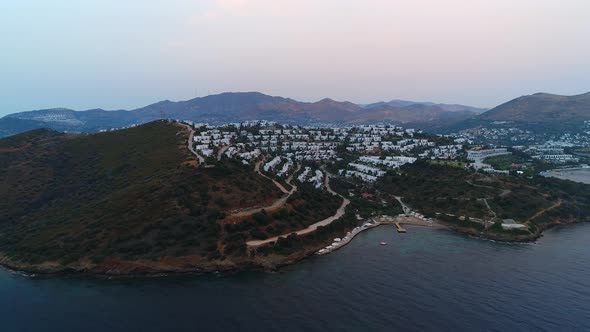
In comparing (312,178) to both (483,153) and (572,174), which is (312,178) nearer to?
(483,153)

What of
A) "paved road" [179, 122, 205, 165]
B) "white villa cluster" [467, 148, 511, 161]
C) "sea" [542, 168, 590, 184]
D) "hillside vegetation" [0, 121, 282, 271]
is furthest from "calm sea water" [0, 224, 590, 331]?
"white villa cluster" [467, 148, 511, 161]

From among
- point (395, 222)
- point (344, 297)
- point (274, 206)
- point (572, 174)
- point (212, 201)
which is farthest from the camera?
point (572, 174)

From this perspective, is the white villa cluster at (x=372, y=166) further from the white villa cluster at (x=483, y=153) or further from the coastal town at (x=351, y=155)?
the white villa cluster at (x=483, y=153)

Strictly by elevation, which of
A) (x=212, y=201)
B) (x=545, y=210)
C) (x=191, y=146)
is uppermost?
(x=191, y=146)

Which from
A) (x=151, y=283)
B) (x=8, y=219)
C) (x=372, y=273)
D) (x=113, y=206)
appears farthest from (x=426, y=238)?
(x=8, y=219)

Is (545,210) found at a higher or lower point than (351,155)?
lower

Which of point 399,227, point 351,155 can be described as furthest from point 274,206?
point 351,155

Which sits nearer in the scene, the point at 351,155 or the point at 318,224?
the point at 318,224
